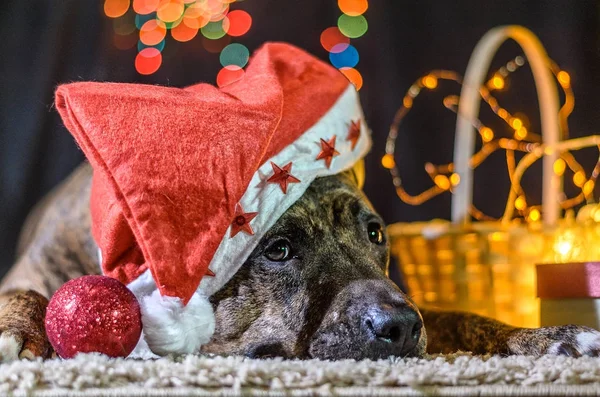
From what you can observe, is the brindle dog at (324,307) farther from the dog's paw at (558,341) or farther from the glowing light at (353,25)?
the glowing light at (353,25)

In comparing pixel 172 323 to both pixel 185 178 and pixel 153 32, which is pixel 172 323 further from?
pixel 153 32

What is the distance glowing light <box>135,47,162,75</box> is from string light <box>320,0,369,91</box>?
2.52 feet

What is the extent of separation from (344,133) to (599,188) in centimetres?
134

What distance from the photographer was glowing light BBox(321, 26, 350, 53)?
9.73 ft

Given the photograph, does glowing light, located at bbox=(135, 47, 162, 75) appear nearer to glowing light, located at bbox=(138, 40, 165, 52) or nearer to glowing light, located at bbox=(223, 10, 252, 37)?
glowing light, located at bbox=(138, 40, 165, 52)

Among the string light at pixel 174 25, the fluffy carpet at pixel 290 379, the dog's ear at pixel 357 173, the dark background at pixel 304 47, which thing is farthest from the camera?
the string light at pixel 174 25

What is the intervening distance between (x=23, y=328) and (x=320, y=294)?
626 mm

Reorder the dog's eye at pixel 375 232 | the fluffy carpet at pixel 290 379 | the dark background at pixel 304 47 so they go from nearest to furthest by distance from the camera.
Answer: the fluffy carpet at pixel 290 379 → the dog's eye at pixel 375 232 → the dark background at pixel 304 47

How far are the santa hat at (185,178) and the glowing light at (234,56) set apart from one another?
4.68 ft

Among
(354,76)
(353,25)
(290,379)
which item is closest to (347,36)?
(353,25)

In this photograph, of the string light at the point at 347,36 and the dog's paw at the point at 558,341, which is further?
the string light at the point at 347,36

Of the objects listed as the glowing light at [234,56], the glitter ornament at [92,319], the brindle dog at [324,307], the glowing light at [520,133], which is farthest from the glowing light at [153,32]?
the glitter ornament at [92,319]

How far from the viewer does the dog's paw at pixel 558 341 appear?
1244mm

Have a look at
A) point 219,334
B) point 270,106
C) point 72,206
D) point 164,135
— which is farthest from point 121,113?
point 72,206
